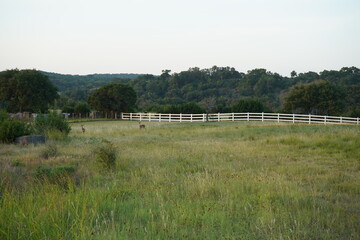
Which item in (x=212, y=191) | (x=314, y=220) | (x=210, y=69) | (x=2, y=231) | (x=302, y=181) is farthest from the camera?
(x=210, y=69)

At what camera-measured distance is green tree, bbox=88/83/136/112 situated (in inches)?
2270

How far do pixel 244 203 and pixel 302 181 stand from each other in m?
3.00

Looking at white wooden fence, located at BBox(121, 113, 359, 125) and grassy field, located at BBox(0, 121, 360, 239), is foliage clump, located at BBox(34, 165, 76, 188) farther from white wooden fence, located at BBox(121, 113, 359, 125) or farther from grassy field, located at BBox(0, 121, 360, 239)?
white wooden fence, located at BBox(121, 113, 359, 125)

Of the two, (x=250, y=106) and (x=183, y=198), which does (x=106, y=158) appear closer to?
(x=183, y=198)

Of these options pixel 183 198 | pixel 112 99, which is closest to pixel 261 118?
pixel 112 99

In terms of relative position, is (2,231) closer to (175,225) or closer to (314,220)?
(175,225)

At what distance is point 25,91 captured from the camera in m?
53.5

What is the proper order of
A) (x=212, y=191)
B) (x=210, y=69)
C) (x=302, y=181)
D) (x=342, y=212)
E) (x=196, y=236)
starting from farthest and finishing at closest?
(x=210, y=69) < (x=302, y=181) < (x=212, y=191) < (x=342, y=212) < (x=196, y=236)

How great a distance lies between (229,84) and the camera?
10431 centimetres

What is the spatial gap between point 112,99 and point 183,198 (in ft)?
172

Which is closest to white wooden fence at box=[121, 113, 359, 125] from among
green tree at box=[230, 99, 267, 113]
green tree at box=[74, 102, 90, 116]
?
green tree at box=[230, 99, 267, 113]

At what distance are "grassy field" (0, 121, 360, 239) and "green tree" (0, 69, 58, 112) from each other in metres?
43.2

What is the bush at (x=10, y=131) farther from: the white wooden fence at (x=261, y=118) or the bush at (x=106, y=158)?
the white wooden fence at (x=261, y=118)

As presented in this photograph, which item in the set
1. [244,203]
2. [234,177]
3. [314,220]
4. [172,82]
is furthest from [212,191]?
[172,82]
